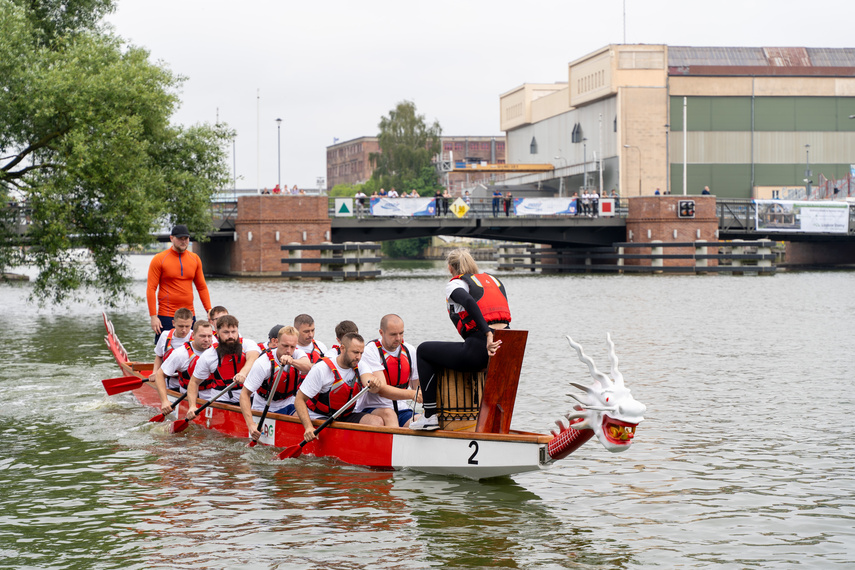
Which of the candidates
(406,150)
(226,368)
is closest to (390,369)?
(226,368)

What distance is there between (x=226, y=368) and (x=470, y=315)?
4135 millimetres

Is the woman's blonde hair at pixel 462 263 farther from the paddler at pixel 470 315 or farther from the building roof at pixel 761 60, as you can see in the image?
the building roof at pixel 761 60

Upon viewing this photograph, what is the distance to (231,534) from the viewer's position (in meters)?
8.16

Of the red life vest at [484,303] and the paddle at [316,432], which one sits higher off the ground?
the red life vest at [484,303]

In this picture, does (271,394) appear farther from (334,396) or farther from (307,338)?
(334,396)

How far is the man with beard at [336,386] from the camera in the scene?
10.1 metres

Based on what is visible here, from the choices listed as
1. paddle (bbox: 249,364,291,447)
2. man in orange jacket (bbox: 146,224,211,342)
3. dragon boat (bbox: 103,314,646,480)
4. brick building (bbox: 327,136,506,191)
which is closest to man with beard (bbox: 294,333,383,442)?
dragon boat (bbox: 103,314,646,480)

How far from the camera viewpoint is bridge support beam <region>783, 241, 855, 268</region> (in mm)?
70250

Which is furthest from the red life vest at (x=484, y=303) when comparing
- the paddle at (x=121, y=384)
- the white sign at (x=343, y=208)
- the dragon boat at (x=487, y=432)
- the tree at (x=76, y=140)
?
the white sign at (x=343, y=208)

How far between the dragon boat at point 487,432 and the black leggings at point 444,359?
0.11m

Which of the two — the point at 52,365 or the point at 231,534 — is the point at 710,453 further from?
the point at 52,365

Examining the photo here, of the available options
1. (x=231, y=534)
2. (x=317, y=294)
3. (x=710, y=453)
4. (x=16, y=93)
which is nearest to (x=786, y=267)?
(x=317, y=294)

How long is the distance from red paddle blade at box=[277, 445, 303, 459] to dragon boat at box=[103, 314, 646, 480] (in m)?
0.16

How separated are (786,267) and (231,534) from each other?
68531 mm
